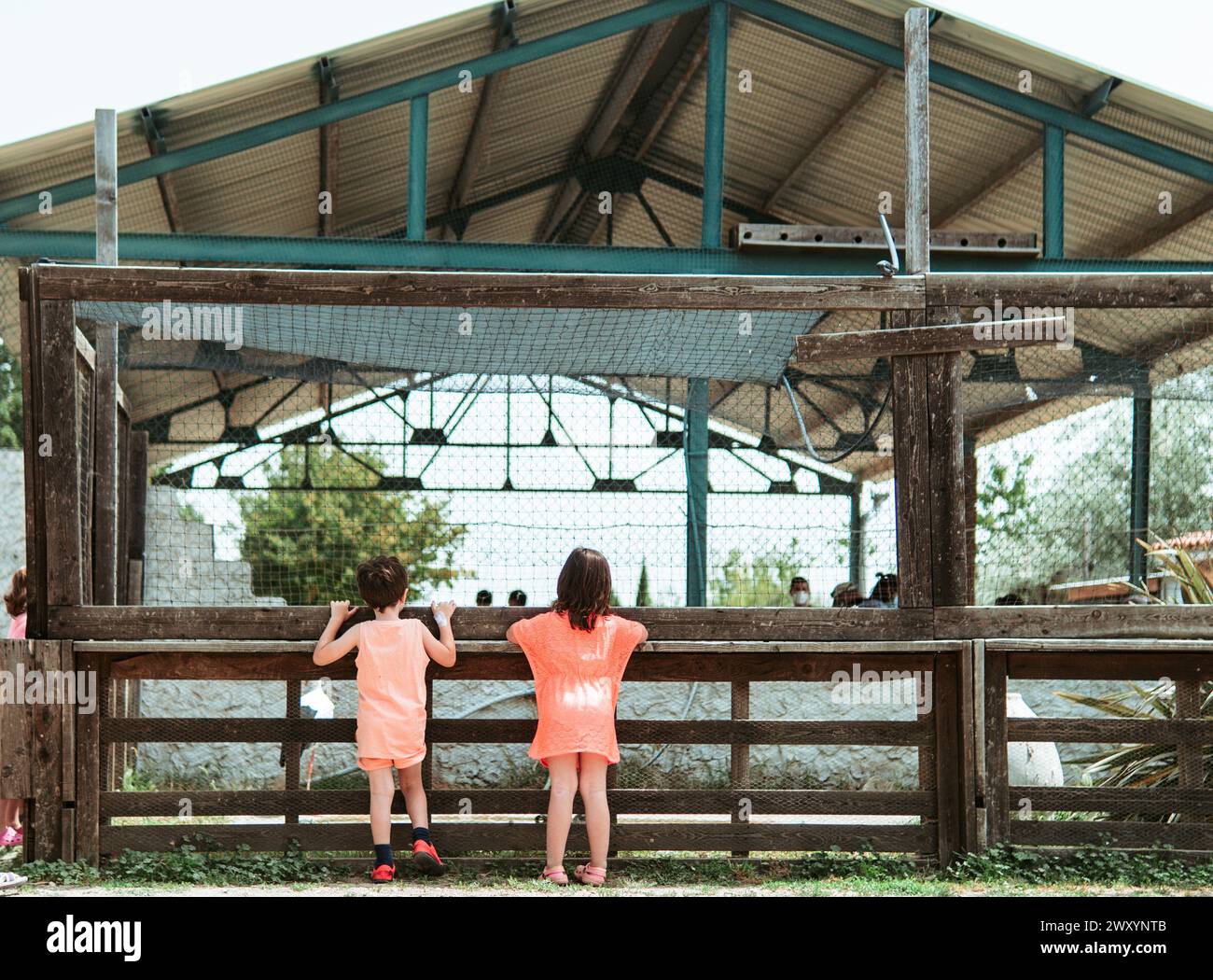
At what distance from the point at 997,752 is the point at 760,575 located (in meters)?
5.16

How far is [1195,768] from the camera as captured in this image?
234 inches

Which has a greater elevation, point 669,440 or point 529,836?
point 669,440

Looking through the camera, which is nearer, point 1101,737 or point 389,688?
point 389,688

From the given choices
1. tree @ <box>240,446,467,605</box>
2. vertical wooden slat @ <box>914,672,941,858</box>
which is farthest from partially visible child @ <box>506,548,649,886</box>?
tree @ <box>240,446,467,605</box>

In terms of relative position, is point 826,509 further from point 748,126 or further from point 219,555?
point 219,555

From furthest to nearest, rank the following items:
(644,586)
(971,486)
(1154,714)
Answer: (644,586)
(1154,714)
(971,486)

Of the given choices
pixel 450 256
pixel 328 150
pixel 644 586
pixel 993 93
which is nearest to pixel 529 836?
pixel 644 586

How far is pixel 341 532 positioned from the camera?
12.6 m

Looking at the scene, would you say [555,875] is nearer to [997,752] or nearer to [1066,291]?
[997,752]

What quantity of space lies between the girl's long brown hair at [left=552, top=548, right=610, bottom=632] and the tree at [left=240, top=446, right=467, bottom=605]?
607 centimetres

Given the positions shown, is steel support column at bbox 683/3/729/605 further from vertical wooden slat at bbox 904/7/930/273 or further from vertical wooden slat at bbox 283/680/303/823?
vertical wooden slat at bbox 283/680/303/823

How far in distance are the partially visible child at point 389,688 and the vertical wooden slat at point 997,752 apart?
8.10ft

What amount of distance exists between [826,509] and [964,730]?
403 cm

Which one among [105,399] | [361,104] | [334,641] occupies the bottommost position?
[334,641]
